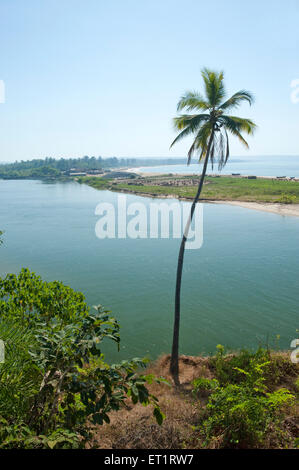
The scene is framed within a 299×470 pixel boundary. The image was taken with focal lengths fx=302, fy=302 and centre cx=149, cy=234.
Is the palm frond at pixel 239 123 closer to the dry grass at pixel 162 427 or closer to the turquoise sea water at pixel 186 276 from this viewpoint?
the dry grass at pixel 162 427

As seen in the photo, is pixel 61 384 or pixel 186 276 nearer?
pixel 61 384

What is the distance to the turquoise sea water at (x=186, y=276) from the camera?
47.0 ft

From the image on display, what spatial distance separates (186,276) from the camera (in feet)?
73.0

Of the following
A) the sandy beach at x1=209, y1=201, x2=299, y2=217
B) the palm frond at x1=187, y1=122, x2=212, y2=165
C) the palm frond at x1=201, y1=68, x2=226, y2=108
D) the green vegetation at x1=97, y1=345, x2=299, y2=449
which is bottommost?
the green vegetation at x1=97, y1=345, x2=299, y2=449

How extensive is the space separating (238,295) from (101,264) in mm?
11426

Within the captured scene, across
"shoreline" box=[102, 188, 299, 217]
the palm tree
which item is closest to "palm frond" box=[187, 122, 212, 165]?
the palm tree

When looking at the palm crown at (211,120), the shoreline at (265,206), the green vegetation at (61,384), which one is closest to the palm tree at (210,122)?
the palm crown at (211,120)

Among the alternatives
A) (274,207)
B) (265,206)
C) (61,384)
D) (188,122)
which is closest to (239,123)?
(188,122)

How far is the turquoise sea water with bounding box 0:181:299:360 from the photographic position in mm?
14312

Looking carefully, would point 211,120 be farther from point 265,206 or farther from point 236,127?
point 265,206

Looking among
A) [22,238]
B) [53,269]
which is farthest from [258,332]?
[22,238]

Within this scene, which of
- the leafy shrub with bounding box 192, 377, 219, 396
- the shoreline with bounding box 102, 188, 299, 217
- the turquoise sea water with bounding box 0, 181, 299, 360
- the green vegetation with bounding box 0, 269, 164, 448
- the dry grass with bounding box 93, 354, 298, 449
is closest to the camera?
the green vegetation with bounding box 0, 269, 164, 448

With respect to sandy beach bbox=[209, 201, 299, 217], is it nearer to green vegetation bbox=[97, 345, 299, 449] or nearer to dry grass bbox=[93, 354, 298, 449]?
dry grass bbox=[93, 354, 298, 449]
